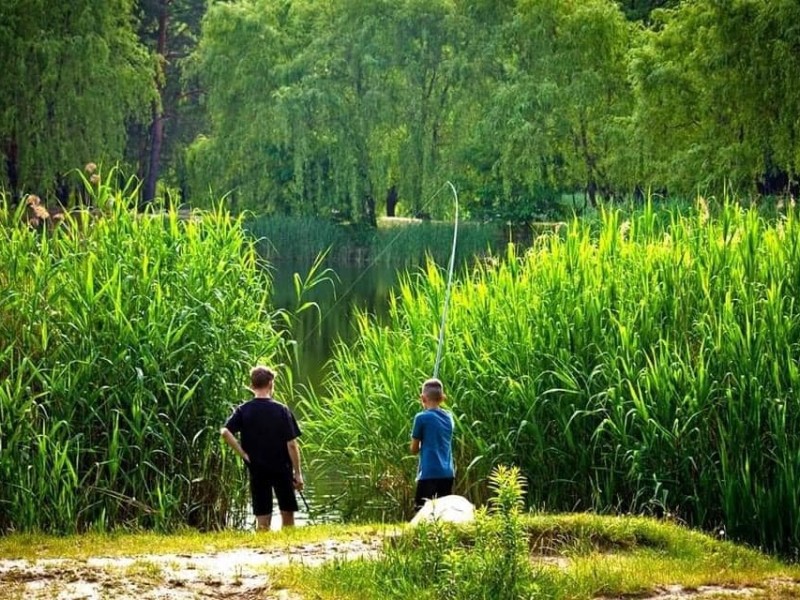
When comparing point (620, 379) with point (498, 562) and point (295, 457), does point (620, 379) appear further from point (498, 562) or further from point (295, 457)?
point (498, 562)

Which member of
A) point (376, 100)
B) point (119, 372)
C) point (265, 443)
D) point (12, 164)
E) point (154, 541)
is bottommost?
point (154, 541)

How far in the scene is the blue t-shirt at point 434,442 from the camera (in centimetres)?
704

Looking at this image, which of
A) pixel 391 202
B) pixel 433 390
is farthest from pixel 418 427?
pixel 391 202

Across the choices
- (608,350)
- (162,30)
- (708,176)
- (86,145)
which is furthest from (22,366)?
(162,30)

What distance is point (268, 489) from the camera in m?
7.36

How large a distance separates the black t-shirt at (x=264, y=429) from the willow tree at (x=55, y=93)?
2294cm

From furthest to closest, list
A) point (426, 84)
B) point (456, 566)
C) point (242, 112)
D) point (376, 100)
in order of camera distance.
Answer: point (242, 112) → point (426, 84) → point (376, 100) → point (456, 566)

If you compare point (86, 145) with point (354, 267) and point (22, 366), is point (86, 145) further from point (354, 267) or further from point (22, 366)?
point (22, 366)

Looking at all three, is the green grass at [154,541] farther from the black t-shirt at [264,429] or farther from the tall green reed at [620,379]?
the tall green reed at [620,379]

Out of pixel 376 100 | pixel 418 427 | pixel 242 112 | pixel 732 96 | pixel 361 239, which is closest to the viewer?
pixel 418 427

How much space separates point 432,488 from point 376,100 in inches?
1160

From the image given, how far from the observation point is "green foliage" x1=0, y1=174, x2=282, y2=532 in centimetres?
715

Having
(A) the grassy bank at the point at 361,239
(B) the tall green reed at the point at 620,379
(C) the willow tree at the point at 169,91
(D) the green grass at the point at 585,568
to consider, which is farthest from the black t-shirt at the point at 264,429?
(C) the willow tree at the point at 169,91

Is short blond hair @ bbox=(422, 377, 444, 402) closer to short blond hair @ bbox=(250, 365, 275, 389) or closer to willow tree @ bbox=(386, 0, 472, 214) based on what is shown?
short blond hair @ bbox=(250, 365, 275, 389)
